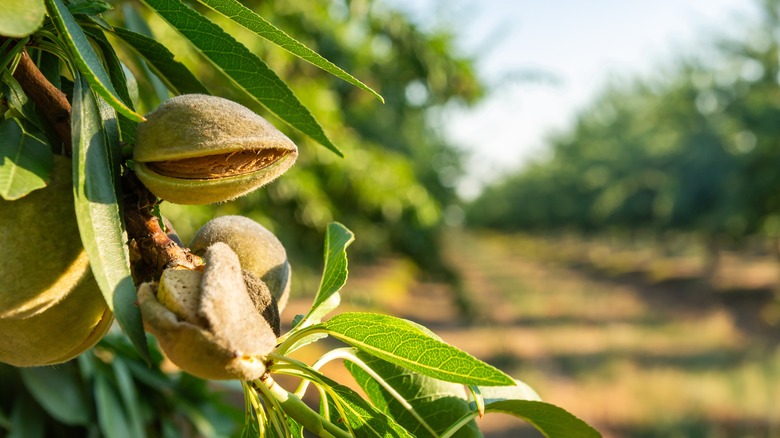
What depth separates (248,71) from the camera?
811 mm

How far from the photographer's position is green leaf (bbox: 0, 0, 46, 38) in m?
0.55

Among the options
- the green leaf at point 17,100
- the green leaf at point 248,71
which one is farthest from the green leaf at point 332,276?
the green leaf at point 17,100

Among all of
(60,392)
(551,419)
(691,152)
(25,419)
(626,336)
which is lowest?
(25,419)

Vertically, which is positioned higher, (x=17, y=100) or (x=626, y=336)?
(x=626, y=336)

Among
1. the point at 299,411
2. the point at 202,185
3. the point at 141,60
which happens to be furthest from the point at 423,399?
the point at 141,60

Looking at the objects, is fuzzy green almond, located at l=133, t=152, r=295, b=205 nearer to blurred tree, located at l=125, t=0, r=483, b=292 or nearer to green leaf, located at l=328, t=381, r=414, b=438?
green leaf, located at l=328, t=381, r=414, b=438

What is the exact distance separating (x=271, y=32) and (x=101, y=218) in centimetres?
26

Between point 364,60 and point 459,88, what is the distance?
108 cm

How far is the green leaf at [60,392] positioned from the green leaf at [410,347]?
52.4 inches

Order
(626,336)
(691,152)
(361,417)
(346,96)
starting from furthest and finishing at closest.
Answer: (691,152)
(626,336)
(346,96)
(361,417)

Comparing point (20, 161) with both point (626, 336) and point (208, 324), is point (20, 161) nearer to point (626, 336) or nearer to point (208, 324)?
point (208, 324)

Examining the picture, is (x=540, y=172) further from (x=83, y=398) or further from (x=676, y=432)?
(x=83, y=398)

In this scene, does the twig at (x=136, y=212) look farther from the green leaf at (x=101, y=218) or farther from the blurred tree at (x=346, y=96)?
the blurred tree at (x=346, y=96)

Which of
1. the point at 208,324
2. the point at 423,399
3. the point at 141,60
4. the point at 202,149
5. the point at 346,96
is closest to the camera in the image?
the point at 208,324
